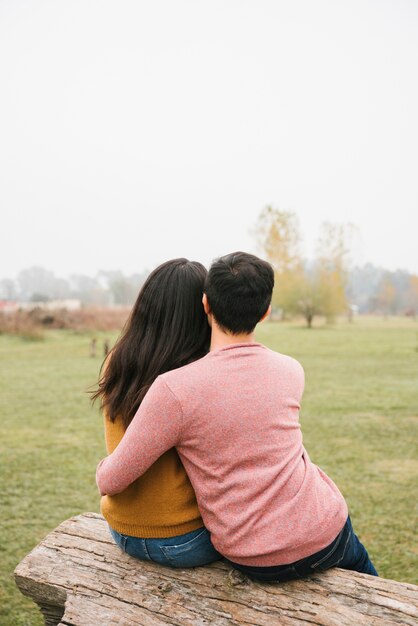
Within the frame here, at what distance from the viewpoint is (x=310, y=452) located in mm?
5629

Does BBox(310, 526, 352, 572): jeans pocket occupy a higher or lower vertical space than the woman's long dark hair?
lower

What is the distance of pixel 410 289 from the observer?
63.5 m

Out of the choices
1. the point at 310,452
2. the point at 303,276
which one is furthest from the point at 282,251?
the point at 310,452

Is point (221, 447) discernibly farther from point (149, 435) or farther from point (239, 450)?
point (149, 435)

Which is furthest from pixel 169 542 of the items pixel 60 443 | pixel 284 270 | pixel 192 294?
pixel 284 270

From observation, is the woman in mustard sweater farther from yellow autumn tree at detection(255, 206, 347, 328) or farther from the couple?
yellow autumn tree at detection(255, 206, 347, 328)

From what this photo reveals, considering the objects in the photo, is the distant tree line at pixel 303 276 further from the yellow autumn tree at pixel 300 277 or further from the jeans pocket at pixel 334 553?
the jeans pocket at pixel 334 553

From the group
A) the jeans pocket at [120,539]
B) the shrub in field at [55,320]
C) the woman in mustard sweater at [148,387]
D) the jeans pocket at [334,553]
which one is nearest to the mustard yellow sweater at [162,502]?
the woman in mustard sweater at [148,387]

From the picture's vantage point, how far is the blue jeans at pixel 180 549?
1.78m

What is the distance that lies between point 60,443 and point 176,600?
14.7 ft

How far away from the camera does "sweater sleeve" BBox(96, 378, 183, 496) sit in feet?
5.08

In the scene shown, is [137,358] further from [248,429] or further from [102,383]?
[248,429]

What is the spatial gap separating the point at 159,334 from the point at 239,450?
0.45 metres

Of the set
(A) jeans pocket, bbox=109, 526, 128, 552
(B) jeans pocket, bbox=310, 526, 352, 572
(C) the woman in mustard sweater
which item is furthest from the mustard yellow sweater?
(B) jeans pocket, bbox=310, 526, 352, 572
